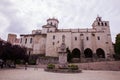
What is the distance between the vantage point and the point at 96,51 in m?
47.1

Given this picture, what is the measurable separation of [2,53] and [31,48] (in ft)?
87.4

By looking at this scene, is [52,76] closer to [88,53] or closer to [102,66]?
[102,66]

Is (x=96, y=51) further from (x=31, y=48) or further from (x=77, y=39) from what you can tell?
(x=31, y=48)

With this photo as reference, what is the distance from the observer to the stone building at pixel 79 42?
46.7 metres

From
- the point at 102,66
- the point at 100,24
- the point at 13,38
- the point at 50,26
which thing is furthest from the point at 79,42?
the point at 13,38

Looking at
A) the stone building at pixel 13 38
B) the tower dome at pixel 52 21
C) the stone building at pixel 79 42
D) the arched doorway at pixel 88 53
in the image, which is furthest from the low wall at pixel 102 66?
the stone building at pixel 13 38

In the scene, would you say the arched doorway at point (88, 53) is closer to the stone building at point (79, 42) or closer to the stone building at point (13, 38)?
the stone building at point (79, 42)

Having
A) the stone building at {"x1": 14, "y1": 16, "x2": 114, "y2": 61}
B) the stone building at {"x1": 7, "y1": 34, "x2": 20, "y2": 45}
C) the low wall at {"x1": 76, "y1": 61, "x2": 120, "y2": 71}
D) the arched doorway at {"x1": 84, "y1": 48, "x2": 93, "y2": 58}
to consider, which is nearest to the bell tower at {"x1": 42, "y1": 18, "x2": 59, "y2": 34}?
the stone building at {"x1": 14, "y1": 16, "x2": 114, "y2": 61}

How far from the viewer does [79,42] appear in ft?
159

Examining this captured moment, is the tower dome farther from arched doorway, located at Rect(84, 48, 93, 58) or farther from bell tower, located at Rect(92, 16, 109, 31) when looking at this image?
arched doorway, located at Rect(84, 48, 93, 58)

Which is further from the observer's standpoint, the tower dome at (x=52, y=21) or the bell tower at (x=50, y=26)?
the tower dome at (x=52, y=21)

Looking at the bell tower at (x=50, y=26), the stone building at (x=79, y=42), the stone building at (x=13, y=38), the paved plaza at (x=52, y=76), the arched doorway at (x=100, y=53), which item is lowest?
the paved plaza at (x=52, y=76)

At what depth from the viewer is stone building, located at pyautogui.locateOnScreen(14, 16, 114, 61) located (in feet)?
153

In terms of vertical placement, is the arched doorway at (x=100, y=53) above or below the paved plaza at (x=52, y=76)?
above
